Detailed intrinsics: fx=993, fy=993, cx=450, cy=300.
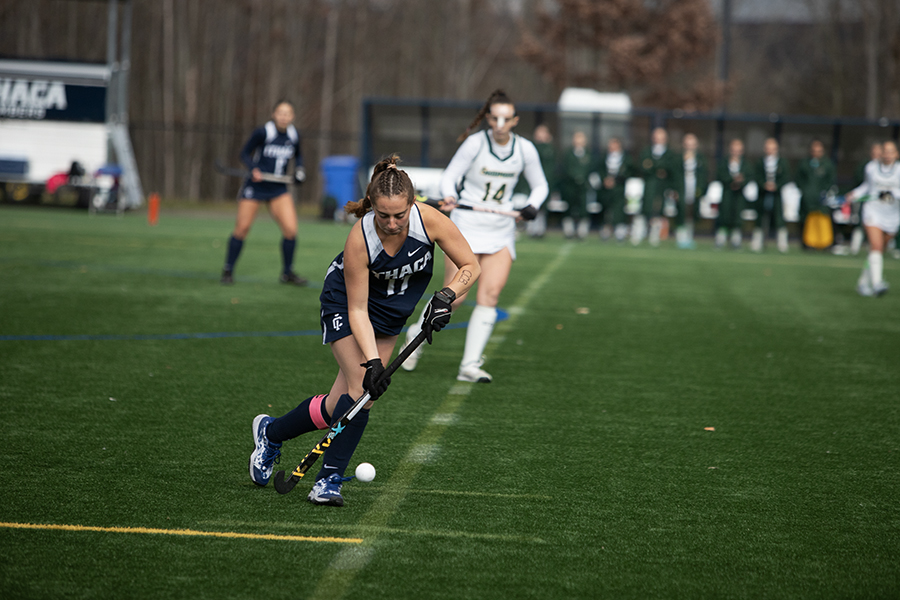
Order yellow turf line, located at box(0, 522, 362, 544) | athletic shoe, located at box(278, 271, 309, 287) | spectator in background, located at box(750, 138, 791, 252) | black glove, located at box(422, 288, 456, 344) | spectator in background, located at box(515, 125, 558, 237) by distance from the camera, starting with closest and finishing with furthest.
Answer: yellow turf line, located at box(0, 522, 362, 544)
black glove, located at box(422, 288, 456, 344)
athletic shoe, located at box(278, 271, 309, 287)
spectator in background, located at box(750, 138, 791, 252)
spectator in background, located at box(515, 125, 558, 237)

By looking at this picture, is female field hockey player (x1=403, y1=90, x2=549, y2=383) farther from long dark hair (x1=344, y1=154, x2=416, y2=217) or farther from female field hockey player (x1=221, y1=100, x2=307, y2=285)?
female field hockey player (x1=221, y1=100, x2=307, y2=285)

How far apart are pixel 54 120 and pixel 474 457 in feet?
73.5

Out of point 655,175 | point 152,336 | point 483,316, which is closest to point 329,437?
point 483,316

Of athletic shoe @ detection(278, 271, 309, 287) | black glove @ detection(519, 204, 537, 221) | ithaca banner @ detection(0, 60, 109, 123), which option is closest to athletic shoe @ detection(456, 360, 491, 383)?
black glove @ detection(519, 204, 537, 221)

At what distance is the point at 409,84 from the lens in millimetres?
40125

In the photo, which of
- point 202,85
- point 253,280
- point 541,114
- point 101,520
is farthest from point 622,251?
point 202,85

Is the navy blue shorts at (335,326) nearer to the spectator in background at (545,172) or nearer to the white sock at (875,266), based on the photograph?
the white sock at (875,266)

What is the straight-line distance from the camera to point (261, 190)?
452 inches

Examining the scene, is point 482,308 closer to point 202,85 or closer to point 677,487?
point 677,487

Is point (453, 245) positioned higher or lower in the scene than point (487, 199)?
lower

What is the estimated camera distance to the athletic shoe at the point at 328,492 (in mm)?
4281

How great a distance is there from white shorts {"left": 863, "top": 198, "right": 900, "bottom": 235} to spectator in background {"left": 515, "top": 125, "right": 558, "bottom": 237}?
28.1 ft

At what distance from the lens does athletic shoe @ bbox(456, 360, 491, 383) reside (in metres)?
6.97

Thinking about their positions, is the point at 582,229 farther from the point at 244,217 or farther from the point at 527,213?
the point at 527,213
